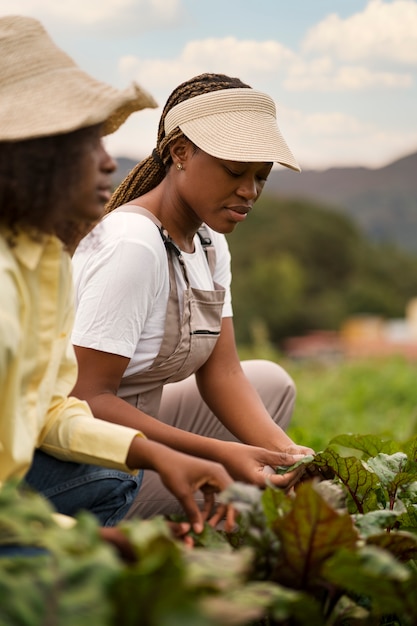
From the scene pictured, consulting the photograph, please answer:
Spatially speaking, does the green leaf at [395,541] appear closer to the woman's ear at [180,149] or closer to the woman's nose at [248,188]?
the woman's nose at [248,188]

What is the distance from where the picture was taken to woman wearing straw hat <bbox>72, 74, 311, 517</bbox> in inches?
97.3

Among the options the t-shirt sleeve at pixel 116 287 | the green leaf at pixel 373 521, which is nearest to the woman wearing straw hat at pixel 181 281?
the t-shirt sleeve at pixel 116 287

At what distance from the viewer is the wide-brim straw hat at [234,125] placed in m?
2.60

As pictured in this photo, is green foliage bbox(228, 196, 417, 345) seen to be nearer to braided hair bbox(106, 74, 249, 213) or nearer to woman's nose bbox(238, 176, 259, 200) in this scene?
braided hair bbox(106, 74, 249, 213)

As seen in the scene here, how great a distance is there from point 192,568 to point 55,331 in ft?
2.29

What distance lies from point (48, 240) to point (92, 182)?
0.14 metres

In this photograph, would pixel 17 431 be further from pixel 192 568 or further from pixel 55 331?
pixel 192 568

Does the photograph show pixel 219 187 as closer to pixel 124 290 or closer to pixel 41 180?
pixel 124 290

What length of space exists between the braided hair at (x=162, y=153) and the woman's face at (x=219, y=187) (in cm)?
12

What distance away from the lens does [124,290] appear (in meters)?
2.51

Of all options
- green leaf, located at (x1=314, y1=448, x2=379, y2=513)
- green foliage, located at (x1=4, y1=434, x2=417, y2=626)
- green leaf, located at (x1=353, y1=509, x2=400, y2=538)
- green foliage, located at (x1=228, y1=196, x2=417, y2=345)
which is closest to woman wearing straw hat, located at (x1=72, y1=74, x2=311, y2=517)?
green leaf, located at (x1=314, y1=448, x2=379, y2=513)

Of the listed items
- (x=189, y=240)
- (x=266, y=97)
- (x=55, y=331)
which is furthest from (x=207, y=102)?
(x=55, y=331)

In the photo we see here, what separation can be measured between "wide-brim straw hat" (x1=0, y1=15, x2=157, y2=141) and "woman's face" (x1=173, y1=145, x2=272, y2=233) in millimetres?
695

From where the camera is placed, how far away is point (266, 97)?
2.74 metres
